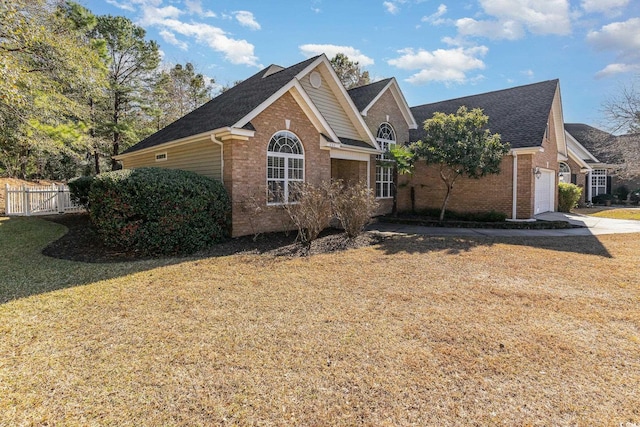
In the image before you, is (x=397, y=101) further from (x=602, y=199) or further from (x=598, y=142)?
(x=598, y=142)

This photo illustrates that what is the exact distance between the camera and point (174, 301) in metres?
5.17

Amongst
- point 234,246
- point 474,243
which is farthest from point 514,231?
point 234,246

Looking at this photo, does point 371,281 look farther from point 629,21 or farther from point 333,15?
point 629,21

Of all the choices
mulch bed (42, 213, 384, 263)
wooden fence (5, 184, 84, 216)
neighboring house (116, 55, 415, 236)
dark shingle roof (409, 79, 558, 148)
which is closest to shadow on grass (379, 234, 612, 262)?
mulch bed (42, 213, 384, 263)

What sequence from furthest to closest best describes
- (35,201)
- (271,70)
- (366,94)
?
(366,94), (271,70), (35,201)

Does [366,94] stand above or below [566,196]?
above

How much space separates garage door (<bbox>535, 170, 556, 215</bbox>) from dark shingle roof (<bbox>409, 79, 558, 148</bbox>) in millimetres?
2863

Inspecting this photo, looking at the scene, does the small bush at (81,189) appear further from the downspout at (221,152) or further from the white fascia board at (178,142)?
the downspout at (221,152)

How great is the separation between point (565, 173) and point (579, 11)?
48.1 ft

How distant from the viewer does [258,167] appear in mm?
10594

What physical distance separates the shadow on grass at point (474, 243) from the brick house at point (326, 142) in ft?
13.0

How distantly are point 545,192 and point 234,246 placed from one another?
1758cm

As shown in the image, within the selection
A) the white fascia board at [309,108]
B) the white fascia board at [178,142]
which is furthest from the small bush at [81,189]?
the white fascia board at [309,108]

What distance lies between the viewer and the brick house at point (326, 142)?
34.3ft
